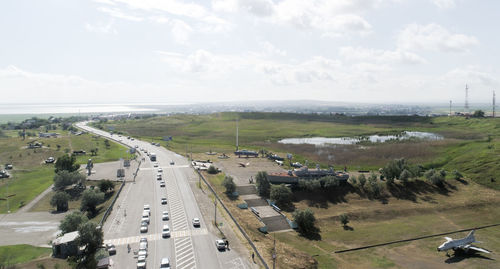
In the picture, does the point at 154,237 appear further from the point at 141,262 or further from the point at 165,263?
the point at 165,263

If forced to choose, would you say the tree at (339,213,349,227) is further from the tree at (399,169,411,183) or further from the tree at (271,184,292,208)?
the tree at (399,169,411,183)

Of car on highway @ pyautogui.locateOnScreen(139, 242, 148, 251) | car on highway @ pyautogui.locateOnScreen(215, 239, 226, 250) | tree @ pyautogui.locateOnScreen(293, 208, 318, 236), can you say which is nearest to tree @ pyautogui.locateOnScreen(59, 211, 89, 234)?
car on highway @ pyautogui.locateOnScreen(139, 242, 148, 251)

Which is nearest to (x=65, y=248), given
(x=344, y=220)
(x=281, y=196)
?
(x=281, y=196)

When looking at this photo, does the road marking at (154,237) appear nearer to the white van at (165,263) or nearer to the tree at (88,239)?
the tree at (88,239)

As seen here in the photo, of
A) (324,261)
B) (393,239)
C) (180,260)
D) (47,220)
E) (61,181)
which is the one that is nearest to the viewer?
(180,260)

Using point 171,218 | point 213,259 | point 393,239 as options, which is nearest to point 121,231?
point 171,218

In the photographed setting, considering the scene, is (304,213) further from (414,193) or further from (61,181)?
(61,181)
